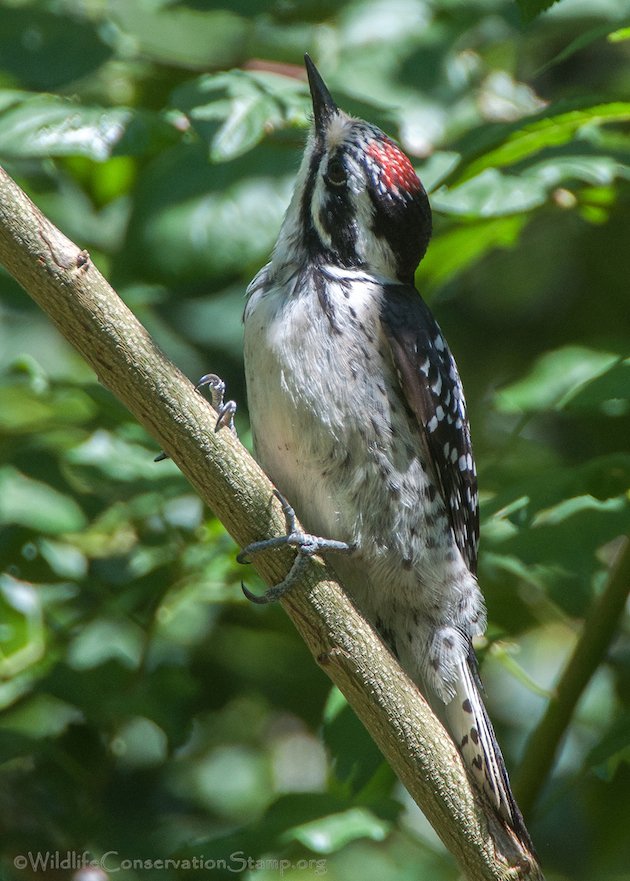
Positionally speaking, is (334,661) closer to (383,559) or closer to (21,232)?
(383,559)

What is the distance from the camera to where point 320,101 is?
9.70 feet

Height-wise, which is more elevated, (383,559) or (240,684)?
(383,559)

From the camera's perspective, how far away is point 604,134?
3.23m

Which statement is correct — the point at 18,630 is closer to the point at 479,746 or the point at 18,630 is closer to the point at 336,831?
the point at 336,831

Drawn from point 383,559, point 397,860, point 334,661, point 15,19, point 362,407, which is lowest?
point 397,860

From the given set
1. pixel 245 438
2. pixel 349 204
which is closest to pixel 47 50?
pixel 349 204

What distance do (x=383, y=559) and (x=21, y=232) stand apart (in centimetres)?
127

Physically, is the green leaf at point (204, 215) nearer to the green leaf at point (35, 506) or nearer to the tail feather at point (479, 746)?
the green leaf at point (35, 506)

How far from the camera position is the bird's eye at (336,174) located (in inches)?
119

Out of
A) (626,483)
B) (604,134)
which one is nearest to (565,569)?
(626,483)

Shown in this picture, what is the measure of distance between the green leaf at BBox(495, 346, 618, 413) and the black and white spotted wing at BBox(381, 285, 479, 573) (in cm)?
15

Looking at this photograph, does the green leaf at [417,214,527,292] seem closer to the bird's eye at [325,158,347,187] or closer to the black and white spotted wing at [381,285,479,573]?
the black and white spotted wing at [381,285,479,573]

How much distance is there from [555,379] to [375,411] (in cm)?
47

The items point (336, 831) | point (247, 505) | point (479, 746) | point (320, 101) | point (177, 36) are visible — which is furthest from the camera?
point (177, 36)
